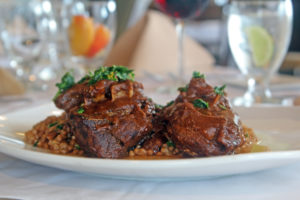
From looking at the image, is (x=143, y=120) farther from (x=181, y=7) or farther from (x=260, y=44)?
(x=181, y=7)

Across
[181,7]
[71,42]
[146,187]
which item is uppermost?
[181,7]

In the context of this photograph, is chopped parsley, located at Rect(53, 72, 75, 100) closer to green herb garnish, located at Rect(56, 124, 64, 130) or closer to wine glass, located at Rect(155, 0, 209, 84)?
green herb garnish, located at Rect(56, 124, 64, 130)

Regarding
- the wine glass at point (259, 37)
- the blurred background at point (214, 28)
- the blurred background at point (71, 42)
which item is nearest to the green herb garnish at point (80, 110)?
the blurred background at point (71, 42)

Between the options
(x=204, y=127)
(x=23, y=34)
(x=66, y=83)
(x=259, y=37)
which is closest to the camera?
(x=204, y=127)

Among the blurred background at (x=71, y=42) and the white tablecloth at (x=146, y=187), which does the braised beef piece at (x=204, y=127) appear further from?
the blurred background at (x=71, y=42)

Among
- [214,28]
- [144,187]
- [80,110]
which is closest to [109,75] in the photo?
[80,110]

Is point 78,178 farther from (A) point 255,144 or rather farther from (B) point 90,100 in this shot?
(A) point 255,144

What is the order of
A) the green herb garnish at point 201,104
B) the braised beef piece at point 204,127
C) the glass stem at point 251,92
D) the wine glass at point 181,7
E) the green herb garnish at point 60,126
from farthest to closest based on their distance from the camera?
the wine glass at point 181,7
the glass stem at point 251,92
the green herb garnish at point 60,126
the green herb garnish at point 201,104
the braised beef piece at point 204,127

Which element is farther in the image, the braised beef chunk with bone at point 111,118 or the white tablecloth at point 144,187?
the braised beef chunk with bone at point 111,118
